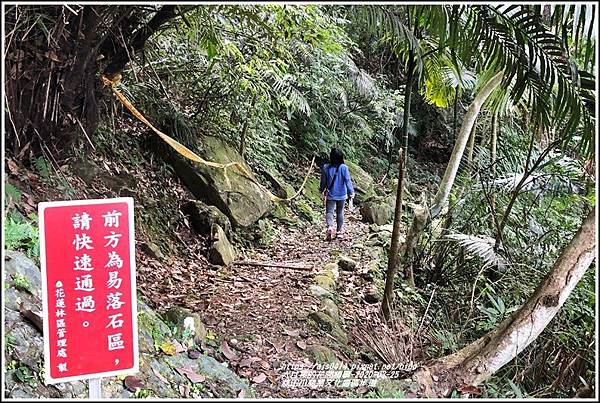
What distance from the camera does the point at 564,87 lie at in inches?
115

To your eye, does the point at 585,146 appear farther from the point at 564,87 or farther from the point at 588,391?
the point at 588,391

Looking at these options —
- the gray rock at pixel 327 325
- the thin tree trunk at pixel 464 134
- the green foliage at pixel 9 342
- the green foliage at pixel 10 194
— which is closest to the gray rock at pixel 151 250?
the green foliage at pixel 10 194

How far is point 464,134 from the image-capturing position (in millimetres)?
4762

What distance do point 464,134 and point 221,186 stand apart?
8.25ft

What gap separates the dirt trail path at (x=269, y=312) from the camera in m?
3.27

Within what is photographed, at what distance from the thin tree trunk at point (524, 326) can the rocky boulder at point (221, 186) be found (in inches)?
103

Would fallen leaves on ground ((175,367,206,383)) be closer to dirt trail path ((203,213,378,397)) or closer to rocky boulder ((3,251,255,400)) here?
rocky boulder ((3,251,255,400))

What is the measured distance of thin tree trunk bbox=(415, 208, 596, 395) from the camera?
9.36 feet

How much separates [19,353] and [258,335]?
173 centimetres

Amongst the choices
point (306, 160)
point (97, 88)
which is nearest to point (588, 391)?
point (97, 88)

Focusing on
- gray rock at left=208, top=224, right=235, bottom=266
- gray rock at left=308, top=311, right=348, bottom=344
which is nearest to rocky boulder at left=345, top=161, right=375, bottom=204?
gray rock at left=208, top=224, right=235, bottom=266

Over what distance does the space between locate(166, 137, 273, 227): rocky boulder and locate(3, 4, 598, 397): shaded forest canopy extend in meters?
0.02

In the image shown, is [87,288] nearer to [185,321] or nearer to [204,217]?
[185,321]

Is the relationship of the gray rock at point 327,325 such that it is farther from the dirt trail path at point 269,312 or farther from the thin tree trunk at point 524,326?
the thin tree trunk at point 524,326
